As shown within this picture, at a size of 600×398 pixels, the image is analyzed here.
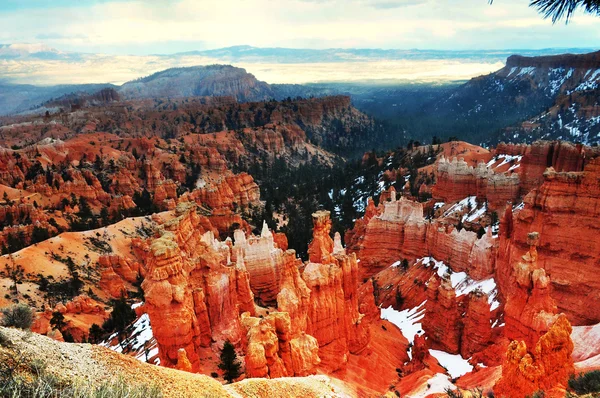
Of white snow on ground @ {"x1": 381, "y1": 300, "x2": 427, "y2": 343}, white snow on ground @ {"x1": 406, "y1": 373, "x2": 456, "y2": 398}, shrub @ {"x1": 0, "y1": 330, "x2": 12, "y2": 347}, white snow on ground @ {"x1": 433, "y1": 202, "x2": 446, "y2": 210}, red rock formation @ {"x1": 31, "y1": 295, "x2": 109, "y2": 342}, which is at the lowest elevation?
red rock formation @ {"x1": 31, "y1": 295, "x2": 109, "y2": 342}

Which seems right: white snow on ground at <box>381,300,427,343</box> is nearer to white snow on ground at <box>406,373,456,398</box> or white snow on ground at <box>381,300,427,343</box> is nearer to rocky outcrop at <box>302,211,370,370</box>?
rocky outcrop at <box>302,211,370,370</box>

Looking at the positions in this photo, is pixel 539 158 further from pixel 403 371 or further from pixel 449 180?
pixel 403 371

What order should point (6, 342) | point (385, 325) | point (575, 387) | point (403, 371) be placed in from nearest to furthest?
point (6, 342) < point (575, 387) < point (403, 371) < point (385, 325)

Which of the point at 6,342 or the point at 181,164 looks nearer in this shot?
the point at 6,342

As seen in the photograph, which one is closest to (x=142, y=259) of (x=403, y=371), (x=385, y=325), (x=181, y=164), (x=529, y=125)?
(x=385, y=325)

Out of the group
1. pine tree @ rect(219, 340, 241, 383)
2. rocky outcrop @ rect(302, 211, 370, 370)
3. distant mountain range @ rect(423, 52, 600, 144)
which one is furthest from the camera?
distant mountain range @ rect(423, 52, 600, 144)

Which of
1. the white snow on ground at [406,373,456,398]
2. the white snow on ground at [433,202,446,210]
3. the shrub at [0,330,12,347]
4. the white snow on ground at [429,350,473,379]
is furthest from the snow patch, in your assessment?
the shrub at [0,330,12,347]

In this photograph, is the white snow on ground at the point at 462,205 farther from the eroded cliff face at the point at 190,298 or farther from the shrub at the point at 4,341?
the shrub at the point at 4,341

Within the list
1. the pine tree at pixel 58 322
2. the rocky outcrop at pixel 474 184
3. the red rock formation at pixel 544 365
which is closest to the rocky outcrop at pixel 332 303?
the red rock formation at pixel 544 365
